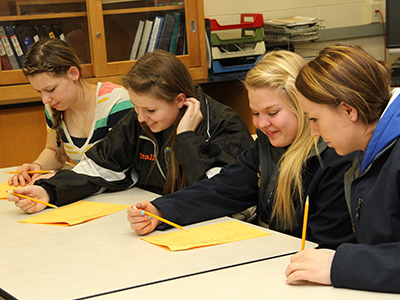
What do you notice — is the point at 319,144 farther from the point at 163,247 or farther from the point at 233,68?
the point at 233,68

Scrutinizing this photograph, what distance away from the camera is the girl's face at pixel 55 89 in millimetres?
1950

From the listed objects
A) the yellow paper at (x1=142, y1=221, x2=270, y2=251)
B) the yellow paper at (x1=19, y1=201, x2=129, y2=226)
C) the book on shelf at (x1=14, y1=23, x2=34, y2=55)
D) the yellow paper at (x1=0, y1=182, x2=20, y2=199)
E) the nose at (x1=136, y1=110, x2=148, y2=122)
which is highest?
the book on shelf at (x1=14, y1=23, x2=34, y2=55)

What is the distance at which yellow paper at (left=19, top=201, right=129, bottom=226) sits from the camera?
1426 mm

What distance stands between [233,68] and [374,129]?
216cm

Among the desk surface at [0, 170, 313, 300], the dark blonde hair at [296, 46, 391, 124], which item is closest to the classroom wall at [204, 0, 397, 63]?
the desk surface at [0, 170, 313, 300]

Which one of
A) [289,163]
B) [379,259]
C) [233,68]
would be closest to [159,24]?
[233,68]

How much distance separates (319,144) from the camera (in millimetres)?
1274

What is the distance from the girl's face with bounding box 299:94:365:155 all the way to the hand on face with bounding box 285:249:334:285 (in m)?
0.24

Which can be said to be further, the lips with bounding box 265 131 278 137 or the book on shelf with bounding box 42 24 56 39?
the book on shelf with bounding box 42 24 56 39

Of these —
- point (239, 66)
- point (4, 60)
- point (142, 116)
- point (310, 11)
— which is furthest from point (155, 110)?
point (310, 11)

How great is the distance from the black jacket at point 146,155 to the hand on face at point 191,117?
2 cm

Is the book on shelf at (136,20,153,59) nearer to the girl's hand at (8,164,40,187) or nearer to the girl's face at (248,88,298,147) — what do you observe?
the girl's hand at (8,164,40,187)

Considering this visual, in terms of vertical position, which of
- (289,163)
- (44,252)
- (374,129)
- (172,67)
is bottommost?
(44,252)

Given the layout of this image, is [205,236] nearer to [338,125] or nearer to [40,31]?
[338,125]
